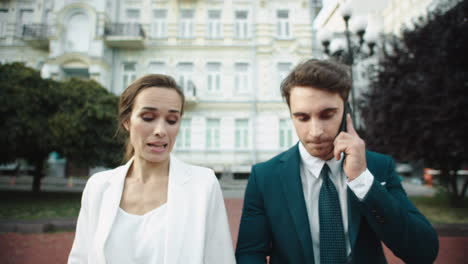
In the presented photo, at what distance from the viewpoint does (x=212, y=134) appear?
19031mm

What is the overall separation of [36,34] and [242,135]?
15.6 meters

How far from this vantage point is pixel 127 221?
67.7 inches

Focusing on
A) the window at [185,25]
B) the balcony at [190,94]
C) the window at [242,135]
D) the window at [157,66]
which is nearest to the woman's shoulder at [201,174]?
the balcony at [190,94]

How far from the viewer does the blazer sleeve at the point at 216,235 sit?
1.69 metres

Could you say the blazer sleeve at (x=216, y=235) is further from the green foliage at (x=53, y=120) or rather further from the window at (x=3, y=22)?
the window at (x=3, y=22)

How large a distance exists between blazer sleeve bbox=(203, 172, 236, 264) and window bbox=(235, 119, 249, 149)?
17118 mm

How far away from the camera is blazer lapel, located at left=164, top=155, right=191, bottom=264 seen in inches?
62.4

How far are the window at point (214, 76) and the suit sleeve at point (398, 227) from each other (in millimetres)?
18232

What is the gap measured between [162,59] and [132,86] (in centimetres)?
1848

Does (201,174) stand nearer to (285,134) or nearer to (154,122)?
(154,122)

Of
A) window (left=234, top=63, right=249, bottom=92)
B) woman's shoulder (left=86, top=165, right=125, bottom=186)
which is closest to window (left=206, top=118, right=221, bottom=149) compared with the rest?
window (left=234, top=63, right=249, bottom=92)

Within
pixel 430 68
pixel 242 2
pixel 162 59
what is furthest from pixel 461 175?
pixel 162 59

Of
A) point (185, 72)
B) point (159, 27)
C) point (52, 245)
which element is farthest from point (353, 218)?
point (159, 27)

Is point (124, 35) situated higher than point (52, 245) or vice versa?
point (124, 35)
